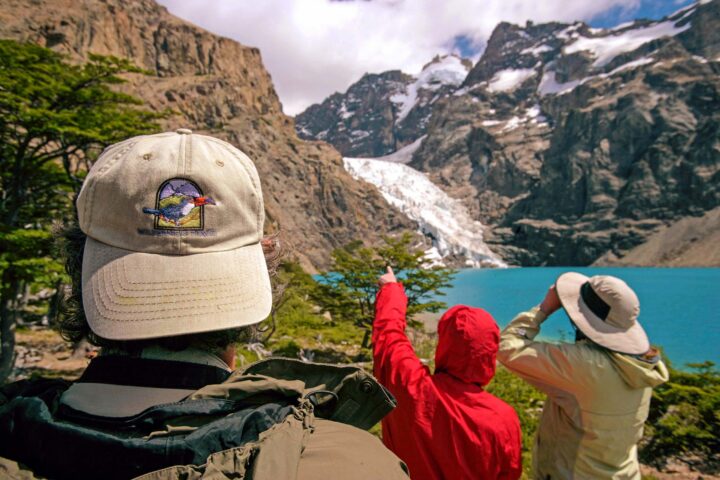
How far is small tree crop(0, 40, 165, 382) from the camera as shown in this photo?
6305 millimetres

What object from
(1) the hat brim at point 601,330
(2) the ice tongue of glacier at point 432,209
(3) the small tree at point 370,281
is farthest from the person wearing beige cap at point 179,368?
(2) the ice tongue of glacier at point 432,209

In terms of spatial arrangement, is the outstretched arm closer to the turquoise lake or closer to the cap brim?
the cap brim

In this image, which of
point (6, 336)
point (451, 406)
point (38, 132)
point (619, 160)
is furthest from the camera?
point (619, 160)

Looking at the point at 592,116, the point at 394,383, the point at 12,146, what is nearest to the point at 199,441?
the point at 394,383

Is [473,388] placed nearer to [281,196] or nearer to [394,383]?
[394,383]

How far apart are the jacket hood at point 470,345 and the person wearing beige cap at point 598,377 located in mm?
609

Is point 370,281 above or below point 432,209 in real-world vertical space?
below

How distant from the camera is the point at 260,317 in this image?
1.21 meters

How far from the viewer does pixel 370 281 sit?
41.0 feet

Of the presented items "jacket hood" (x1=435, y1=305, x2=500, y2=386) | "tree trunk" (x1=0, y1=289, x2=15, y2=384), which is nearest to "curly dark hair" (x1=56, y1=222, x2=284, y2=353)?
"jacket hood" (x1=435, y1=305, x2=500, y2=386)

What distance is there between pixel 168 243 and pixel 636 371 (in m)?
2.84

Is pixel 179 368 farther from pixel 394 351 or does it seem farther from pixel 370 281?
pixel 370 281

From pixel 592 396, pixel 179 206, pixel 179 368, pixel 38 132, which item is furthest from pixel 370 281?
pixel 179 368

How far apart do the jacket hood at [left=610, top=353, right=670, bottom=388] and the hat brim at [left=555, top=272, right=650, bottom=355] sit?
51 mm
